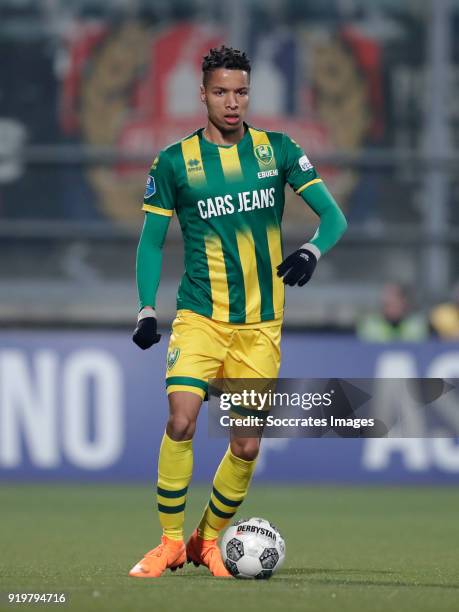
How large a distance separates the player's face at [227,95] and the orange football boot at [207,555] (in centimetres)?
176

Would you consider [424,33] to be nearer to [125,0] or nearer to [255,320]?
[125,0]

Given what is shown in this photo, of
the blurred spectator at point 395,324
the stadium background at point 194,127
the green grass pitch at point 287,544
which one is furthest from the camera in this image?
the stadium background at point 194,127

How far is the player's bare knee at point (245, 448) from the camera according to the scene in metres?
6.31

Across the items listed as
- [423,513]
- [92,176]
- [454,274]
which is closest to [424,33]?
[454,274]

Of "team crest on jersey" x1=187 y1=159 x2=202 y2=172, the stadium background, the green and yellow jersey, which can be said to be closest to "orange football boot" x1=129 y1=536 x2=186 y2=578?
the green and yellow jersey

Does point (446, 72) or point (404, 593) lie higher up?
point (446, 72)

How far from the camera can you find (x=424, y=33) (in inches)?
616

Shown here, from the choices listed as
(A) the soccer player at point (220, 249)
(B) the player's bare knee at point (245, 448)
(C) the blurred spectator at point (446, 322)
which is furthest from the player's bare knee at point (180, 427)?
(C) the blurred spectator at point (446, 322)

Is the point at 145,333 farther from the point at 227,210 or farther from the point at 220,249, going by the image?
the point at 227,210

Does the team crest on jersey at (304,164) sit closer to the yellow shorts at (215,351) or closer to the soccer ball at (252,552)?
the yellow shorts at (215,351)

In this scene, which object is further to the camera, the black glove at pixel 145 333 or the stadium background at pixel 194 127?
the stadium background at pixel 194 127

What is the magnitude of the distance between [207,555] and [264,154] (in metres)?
1.71

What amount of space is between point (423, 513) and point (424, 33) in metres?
7.16

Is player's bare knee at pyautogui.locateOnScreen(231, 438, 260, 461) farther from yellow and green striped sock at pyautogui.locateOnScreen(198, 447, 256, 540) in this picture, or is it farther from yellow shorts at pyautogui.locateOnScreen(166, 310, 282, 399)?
yellow shorts at pyautogui.locateOnScreen(166, 310, 282, 399)
